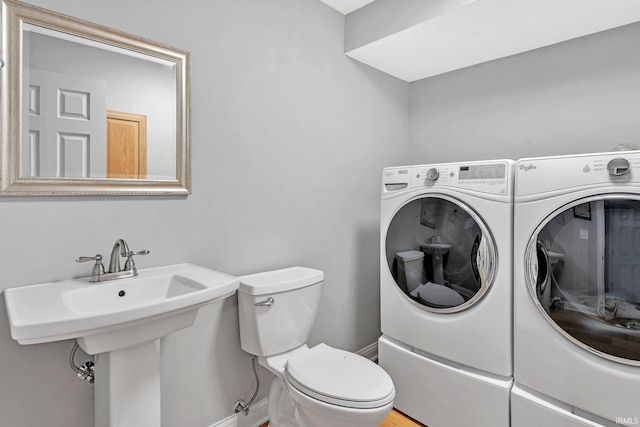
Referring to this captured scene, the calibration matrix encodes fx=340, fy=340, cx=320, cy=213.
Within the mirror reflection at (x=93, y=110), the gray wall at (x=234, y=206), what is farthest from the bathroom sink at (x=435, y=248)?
the mirror reflection at (x=93, y=110)

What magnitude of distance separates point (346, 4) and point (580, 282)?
1948mm

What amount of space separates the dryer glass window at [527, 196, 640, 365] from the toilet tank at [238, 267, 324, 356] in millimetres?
1039

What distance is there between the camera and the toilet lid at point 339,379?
4.25 feet

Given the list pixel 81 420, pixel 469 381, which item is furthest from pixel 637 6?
pixel 81 420

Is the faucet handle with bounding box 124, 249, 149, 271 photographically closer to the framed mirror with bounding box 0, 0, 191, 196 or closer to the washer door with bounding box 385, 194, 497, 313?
the framed mirror with bounding box 0, 0, 191, 196

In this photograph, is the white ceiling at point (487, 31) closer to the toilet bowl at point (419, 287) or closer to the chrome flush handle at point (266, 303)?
the toilet bowl at point (419, 287)

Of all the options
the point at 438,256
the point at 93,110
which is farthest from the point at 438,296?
the point at 93,110

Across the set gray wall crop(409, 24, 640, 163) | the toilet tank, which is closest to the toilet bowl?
the toilet tank

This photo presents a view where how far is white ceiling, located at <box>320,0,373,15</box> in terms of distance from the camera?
6.79 ft

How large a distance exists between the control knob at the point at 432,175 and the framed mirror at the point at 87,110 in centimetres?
120

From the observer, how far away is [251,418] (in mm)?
1757

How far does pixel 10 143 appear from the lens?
111 centimetres

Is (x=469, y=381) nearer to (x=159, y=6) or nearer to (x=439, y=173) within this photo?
(x=439, y=173)

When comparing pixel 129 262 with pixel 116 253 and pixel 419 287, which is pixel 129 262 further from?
pixel 419 287
